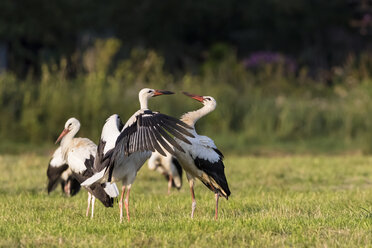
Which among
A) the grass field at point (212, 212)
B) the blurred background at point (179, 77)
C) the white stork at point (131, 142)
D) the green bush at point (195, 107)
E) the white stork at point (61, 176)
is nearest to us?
the grass field at point (212, 212)

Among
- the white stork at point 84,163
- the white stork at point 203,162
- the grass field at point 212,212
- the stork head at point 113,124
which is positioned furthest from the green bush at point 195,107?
the white stork at point 203,162

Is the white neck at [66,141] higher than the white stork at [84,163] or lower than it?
higher

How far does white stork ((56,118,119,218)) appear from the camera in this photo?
797 cm

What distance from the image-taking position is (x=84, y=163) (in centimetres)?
854

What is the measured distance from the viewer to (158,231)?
21.1 feet

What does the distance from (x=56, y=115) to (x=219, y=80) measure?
18.0ft

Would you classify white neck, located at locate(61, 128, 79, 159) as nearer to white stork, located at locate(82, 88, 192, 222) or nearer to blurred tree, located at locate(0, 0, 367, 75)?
white stork, located at locate(82, 88, 192, 222)

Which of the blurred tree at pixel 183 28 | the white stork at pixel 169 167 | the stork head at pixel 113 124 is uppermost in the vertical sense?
the blurred tree at pixel 183 28

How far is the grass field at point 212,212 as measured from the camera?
6176 mm

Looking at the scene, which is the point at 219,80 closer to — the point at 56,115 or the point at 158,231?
the point at 56,115

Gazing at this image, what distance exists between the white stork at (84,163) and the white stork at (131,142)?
0.18 m

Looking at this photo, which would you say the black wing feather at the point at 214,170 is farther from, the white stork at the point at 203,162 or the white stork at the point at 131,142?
the white stork at the point at 131,142

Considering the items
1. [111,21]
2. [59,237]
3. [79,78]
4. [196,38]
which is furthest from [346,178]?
[196,38]

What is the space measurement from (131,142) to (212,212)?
177 centimetres
